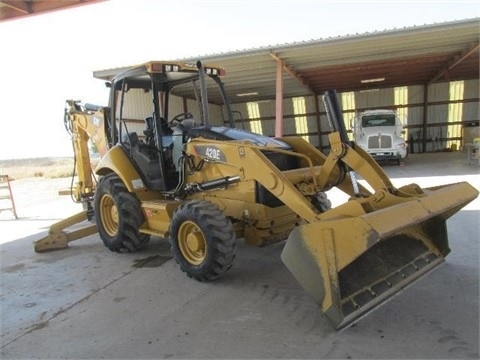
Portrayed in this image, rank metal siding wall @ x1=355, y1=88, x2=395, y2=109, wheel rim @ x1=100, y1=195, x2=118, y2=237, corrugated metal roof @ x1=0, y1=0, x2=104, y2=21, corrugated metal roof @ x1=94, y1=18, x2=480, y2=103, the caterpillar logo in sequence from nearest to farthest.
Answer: the caterpillar logo
wheel rim @ x1=100, y1=195, x2=118, y2=237
corrugated metal roof @ x1=0, y1=0, x2=104, y2=21
corrugated metal roof @ x1=94, y1=18, x2=480, y2=103
metal siding wall @ x1=355, y1=88, x2=395, y2=109

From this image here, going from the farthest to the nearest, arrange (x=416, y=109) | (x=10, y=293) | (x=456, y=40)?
(x=416, y=109), (x=456, y=40), (x=10, y=293)

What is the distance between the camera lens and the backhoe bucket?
3.10 m

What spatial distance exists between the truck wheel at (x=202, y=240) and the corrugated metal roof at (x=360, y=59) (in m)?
10.1

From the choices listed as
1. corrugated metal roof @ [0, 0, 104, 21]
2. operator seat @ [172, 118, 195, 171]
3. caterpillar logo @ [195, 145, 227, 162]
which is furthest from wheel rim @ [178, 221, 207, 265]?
corrugated metal roof @ [0, 0, 104, 21]

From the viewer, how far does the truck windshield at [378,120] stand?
17594mm

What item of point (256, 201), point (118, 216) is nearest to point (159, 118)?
point (118, 216)

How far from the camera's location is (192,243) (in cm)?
452

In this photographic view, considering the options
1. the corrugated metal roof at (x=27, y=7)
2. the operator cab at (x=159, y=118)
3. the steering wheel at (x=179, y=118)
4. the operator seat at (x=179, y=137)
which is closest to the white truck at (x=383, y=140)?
the operator cab at (x=159, y=118)

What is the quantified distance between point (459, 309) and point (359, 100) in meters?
23.3

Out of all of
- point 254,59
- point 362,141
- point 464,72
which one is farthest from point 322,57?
point 464,72

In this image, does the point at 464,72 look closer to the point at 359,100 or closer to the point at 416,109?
the point at 416,109

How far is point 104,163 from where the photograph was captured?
602 centimetres

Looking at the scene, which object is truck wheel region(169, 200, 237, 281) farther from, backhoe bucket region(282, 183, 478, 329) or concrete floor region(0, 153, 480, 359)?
backhoe bucket region(282, 183, 478, 329)

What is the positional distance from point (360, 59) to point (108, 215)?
12.6m
